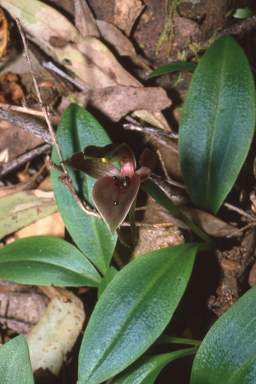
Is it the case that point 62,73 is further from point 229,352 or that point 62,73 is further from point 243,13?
point 229,352

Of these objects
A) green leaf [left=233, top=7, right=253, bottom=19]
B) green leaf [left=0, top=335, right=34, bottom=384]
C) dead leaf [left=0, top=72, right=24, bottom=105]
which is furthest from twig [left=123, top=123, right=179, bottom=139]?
green leaf [left=0, top=335, right=34, bottom=384]

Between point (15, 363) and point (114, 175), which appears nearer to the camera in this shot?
point (114, 175)

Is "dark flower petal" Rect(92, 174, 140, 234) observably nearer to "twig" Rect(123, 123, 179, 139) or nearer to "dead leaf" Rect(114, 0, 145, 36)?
"twig" Rect(123, 123, 179, 139)

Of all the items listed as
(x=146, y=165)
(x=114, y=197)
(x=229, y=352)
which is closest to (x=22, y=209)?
(x=114, y=197)

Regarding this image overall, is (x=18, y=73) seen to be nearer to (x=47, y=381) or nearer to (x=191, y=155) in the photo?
(x=191, y=155)

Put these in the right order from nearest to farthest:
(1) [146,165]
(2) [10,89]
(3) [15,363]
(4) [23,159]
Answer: (1) [146,165]
(3) [15,363]
(4) [23,159]
(2) [10,89]

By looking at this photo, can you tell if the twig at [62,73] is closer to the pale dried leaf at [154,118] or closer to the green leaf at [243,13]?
the pale dried leaf at [154,118]

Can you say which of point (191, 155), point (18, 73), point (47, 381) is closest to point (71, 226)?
point (191, 155)
